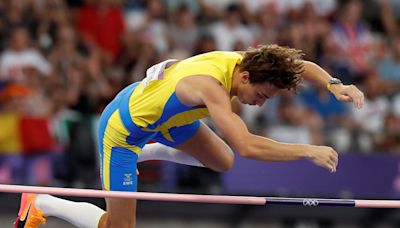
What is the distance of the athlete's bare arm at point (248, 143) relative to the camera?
7.56 metres

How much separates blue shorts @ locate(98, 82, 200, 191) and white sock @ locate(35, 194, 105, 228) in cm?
33

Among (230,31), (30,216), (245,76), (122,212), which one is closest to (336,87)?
(245,76)

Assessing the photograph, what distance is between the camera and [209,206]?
12.9 metres

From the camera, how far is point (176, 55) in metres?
13.9

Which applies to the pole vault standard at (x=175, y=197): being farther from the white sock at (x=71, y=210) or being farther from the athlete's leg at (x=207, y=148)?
the white sock at (x=71, y=210)

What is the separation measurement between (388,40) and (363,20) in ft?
1.53

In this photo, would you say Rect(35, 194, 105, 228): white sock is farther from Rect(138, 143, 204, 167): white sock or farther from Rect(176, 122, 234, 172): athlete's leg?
Rect(176, 122, 234, 172): athlete's leg

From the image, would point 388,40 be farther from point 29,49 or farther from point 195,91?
point 195,91

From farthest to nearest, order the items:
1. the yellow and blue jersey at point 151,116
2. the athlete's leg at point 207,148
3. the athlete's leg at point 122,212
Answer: the athlete's leg at point 207,148 → the athlete's leg at point 122,212 → the yellow and blue jersey at point 151,116

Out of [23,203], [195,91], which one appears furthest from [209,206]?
[195,91]

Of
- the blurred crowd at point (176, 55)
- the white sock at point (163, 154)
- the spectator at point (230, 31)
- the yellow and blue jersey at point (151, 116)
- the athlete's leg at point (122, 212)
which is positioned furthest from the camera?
the spectator at point (230, 31)

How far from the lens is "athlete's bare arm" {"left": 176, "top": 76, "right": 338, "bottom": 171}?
756 cm

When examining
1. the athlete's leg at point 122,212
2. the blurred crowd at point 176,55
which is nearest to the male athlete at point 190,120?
the athlete's leg at point 122,212

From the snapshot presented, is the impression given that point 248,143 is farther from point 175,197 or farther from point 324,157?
point 175,197
